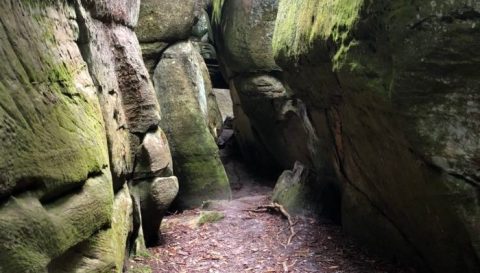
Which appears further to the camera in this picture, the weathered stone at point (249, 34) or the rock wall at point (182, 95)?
the weathered stone at point (249, 34)

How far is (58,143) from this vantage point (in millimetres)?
3779

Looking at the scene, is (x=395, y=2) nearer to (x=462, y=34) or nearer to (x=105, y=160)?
(x=462, y=34)

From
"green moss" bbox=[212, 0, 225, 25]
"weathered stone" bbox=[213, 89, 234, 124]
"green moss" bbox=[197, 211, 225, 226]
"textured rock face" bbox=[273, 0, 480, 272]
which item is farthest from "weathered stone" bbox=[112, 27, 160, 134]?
"weathered stone" bbox=[213, 89, 234, 124]

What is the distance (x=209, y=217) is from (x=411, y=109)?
607cm

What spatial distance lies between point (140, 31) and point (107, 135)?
6685mm

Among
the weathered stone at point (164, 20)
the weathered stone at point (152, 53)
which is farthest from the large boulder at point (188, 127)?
the weathered stone at point (164, 20)

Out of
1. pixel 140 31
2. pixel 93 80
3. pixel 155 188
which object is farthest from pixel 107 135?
pixel 140 31

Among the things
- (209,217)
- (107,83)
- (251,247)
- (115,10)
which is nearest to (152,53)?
(209,217)

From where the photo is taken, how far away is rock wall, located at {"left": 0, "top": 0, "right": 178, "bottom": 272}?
123 inches

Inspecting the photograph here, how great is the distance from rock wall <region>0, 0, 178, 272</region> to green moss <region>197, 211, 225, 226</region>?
340cm

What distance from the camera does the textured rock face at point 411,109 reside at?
4.20m

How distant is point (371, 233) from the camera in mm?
7312

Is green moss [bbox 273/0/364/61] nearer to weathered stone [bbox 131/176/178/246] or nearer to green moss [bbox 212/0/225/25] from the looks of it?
weathered stone [bbox 131/176/178/246]

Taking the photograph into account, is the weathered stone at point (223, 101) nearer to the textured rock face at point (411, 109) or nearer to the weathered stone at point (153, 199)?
the weathered stone at point (153, 199)
